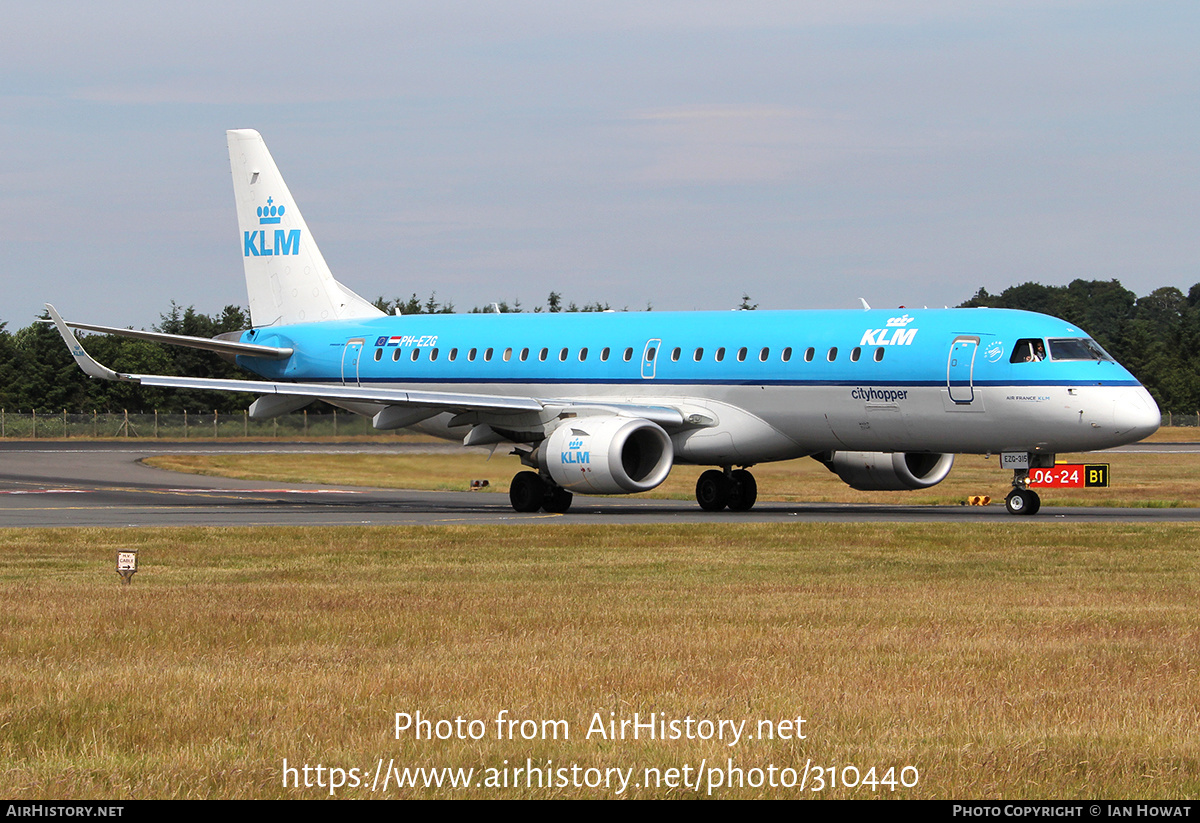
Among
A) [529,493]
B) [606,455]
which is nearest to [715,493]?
[529,493]

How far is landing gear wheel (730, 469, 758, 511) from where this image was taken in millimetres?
32719

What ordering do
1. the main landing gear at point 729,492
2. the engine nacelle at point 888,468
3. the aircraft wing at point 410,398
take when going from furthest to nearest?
the main landing gear at point 729,492
the engine nacelle at point 888,468
the aircraft wing at point 410,398

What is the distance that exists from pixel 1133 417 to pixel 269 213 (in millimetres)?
23002

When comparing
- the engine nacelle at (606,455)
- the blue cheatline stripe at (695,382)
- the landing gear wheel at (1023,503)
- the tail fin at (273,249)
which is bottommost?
the landing gear wheel at (1023,503)

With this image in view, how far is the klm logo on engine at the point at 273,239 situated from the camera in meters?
40.3

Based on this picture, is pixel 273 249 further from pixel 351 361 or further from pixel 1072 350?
pixel 1072 350

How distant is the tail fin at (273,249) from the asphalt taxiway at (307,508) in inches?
188

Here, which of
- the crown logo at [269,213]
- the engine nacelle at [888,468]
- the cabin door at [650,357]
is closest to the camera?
the cabin door at [650,357]

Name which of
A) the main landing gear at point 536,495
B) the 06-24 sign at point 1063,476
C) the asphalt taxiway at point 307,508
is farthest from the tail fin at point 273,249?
the 06-24 sign at point 1063,476

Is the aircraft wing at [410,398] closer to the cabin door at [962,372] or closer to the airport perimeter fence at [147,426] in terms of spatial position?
the cabin door at [962,372]

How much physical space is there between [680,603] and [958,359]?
47.9 ft

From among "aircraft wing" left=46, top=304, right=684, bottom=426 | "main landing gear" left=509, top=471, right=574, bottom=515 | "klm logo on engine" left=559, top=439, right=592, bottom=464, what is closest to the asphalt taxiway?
"main landing gear" left=509, top=471, right=574, bottom=515

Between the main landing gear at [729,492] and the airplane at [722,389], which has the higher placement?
the airplane at [722,389]

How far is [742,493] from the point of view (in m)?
32.8
